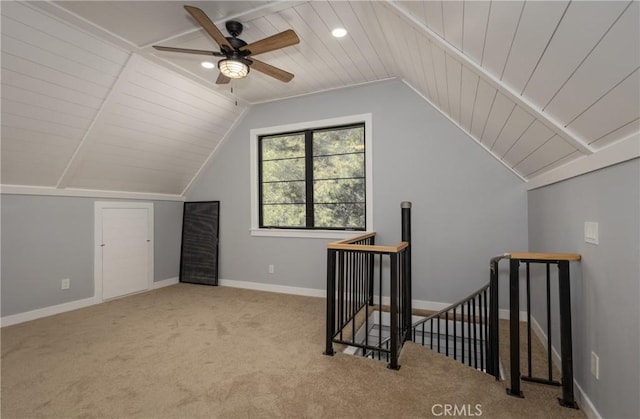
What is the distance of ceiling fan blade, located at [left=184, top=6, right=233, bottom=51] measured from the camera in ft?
6.42

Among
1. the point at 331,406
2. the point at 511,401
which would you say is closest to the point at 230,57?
the point at 331,406

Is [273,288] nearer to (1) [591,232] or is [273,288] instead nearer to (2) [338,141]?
(2) [338,141]

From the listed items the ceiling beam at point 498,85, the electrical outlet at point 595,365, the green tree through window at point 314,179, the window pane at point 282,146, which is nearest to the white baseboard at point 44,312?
the green tree through window at point 314,179

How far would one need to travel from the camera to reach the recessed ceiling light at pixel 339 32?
2.64 meters

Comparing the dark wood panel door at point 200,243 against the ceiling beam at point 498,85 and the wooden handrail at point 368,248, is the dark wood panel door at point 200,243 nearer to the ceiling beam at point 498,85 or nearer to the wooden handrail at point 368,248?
the wooden handrail at point 368,248

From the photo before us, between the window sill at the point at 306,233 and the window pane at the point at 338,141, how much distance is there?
105cm

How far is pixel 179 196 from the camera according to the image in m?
4.94

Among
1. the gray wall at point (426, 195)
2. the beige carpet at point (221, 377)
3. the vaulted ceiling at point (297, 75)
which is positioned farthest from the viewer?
the gray wall at point (426, 195)

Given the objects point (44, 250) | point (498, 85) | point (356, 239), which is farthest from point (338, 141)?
point (44, 250)

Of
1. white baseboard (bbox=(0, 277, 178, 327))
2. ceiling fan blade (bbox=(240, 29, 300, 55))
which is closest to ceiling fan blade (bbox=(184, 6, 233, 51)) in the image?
ceiling fan blade (bbox=(240, 29, 300, 55))

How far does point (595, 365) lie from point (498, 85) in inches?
64.1

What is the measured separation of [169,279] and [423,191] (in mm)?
3941

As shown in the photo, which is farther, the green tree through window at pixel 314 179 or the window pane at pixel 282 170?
the window pane at pixel 282 170

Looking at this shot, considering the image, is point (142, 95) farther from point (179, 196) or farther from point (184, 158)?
point (179, 196)
